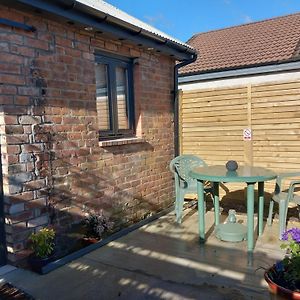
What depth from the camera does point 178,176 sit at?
5.12 metres

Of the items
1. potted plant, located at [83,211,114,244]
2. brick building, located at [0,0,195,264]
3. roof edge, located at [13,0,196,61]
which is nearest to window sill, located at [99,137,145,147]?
brick building, located at [0,0,195,264]

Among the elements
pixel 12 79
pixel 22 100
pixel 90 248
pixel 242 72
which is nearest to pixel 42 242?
pixel 90 248

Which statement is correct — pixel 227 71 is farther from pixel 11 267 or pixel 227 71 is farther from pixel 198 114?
pixel 11 267

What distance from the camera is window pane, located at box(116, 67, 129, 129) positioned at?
4828 millimetres

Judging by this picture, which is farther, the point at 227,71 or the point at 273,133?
the point at 227,71

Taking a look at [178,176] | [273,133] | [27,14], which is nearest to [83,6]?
[27,14]

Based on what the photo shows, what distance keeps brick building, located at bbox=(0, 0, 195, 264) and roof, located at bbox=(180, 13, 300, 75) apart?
65.9 inches

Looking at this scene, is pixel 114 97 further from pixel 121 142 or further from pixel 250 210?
pixel 250 210

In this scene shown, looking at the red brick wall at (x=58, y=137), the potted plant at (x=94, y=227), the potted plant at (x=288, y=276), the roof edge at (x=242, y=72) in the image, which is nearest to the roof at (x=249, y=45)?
the roof edge at (x=242, y=72)

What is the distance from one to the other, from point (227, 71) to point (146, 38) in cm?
227

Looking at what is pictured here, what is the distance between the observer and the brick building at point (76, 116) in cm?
317

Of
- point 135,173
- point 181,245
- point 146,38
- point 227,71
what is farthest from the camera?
point 227,71

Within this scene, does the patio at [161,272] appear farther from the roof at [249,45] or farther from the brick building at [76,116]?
the roof at [249,45]

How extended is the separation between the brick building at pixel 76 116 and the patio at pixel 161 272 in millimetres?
516
